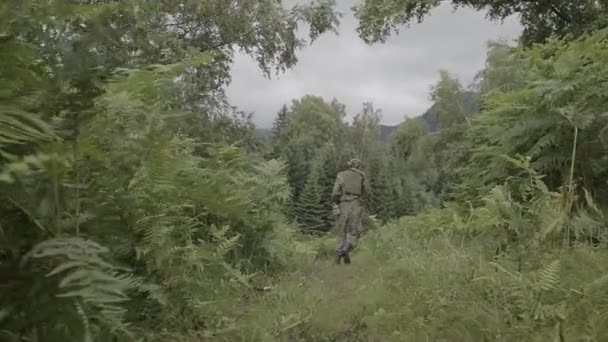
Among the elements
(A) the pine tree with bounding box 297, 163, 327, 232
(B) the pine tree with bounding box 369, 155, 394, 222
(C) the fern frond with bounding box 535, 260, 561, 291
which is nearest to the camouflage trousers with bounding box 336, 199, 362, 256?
(C) the fern frond with bounding box 535, 260, 561, 291

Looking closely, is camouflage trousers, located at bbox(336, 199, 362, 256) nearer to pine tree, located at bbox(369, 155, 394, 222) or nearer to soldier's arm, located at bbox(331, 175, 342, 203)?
soldier's arm, located at bbox(331, 175, 342, 203)

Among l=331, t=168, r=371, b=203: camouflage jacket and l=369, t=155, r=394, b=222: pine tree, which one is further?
l=369, t=155, r=394, b=222: pine tree

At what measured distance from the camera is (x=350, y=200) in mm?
10375

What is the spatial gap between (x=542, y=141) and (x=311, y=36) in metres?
11.5

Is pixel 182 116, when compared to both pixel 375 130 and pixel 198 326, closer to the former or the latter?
pixel 198 326

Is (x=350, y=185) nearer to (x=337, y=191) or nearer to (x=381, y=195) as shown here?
(x=337, y=191)

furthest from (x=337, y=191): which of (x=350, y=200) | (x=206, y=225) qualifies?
(x=206, y=225)

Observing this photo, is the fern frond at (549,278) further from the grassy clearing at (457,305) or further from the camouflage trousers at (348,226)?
the camouflage trousers at (348,226)

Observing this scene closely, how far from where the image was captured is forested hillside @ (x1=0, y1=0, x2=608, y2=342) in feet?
6.67

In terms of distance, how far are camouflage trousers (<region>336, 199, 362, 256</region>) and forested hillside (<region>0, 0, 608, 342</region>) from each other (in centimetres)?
48

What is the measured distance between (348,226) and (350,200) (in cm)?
54

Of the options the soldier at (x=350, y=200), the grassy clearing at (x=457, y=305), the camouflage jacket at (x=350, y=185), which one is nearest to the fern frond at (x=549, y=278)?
the grassy clearing at (x=457, y=305)

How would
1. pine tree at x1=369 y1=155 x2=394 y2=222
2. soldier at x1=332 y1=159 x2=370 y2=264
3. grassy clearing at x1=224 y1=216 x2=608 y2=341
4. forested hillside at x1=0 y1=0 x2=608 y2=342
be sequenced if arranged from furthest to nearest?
pine tree at x1=369 y1=155 x2=394 y2=222 → soldier at x1=332 y1=159 x2=370 y2=264 → grassy clearing at x1=224 y1=216 x2=608 y2=341 → forested hillside at x1=0 y1=0 x2=608 y2=342

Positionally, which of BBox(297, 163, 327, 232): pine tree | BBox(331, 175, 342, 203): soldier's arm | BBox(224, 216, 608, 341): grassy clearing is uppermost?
BBox(331, 175, 342, 203): soldier's arm
